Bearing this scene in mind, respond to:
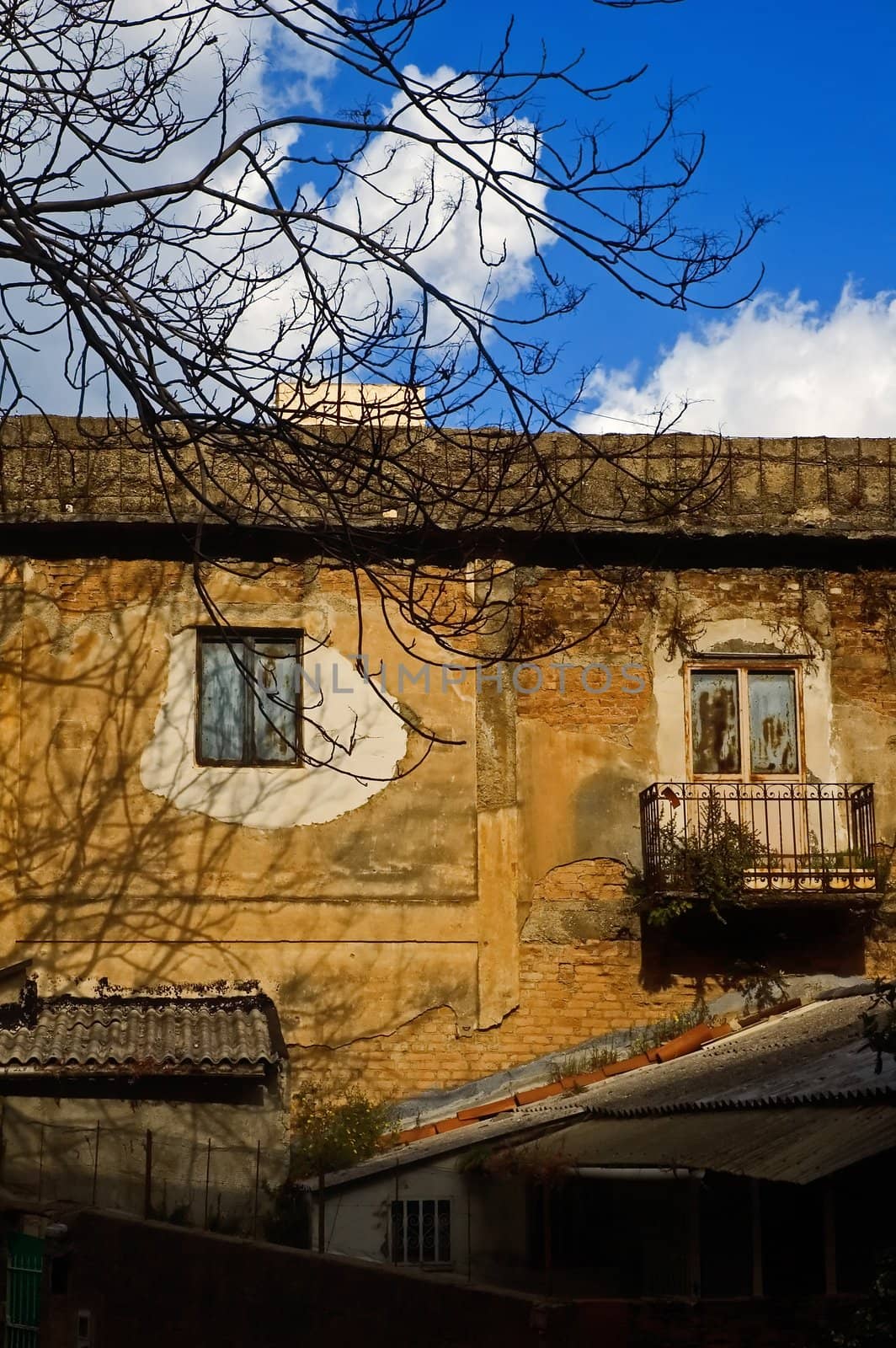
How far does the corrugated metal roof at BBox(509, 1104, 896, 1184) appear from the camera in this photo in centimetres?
834

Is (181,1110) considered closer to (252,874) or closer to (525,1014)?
(252,874)

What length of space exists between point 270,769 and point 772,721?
4.31 meters

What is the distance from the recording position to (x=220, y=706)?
47.3ft

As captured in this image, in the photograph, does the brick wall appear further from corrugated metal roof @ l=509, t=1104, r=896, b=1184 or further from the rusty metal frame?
corrugated metal roof @ l=509, t=1104, r=896, b=1184

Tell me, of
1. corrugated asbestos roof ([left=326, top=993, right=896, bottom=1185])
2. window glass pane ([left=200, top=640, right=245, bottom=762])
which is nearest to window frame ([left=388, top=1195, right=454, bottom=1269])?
corrugated asbestos roof ([left=326, top=993, right=896, bottom=1185])

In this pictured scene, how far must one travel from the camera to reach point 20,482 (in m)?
14.4

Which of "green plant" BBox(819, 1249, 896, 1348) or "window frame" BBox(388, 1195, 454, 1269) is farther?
"window frame" BBox(388, 1195, 454, 1269)

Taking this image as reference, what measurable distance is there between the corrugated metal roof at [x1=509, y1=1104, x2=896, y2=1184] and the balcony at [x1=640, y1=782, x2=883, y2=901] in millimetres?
3029

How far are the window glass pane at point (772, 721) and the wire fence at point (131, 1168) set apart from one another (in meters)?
5.23

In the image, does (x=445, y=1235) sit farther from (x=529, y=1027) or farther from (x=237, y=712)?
(x=237, y=712)

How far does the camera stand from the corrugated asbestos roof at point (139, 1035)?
510 inches

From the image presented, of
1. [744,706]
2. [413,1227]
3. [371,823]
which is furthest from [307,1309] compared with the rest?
[744,706]

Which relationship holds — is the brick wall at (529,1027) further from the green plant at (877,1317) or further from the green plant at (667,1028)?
the green plant at (877,1317)

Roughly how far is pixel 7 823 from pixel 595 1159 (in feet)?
20.2
